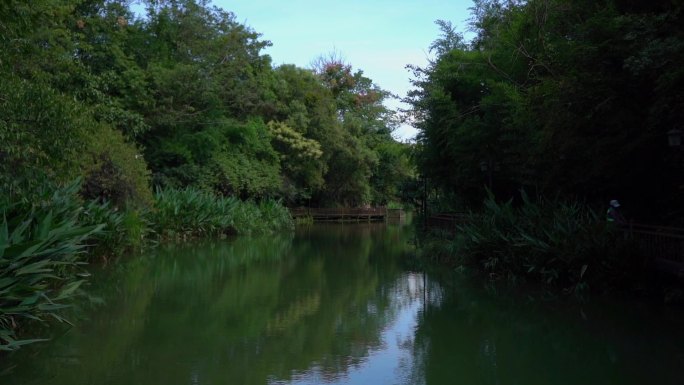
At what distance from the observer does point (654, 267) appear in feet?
37.4

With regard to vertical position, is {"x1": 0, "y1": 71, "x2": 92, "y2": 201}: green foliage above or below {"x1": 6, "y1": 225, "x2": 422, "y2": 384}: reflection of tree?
above

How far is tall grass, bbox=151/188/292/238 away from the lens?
2412cm

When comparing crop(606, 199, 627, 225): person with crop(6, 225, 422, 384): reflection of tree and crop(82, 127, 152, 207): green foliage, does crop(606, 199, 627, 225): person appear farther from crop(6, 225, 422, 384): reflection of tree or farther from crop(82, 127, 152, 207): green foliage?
crop(82, 127, 152, 207): green foliage

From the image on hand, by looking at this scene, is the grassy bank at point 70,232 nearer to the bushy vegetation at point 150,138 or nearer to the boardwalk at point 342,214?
the bushy vegetation at point 150,138

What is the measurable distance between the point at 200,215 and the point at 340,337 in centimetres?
1847

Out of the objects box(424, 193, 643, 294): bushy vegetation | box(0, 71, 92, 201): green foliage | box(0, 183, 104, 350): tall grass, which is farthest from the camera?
box(424, 193, 643, 294): bushy vegetation

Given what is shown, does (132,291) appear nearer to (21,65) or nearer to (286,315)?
(286,315)

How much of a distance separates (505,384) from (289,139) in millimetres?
33224

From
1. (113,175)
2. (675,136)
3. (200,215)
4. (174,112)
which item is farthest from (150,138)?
(675,136)

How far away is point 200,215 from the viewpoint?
26.2 m

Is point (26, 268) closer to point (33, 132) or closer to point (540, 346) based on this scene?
point (33, 132)

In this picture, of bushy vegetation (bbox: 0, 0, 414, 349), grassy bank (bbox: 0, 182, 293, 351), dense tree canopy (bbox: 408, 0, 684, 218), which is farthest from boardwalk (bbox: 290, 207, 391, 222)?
dense tree canopy (bbox: 408, 0, 684, 218)

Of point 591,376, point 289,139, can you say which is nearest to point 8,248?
point 591,376

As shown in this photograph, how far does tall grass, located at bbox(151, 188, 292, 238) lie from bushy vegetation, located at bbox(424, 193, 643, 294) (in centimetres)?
1249
